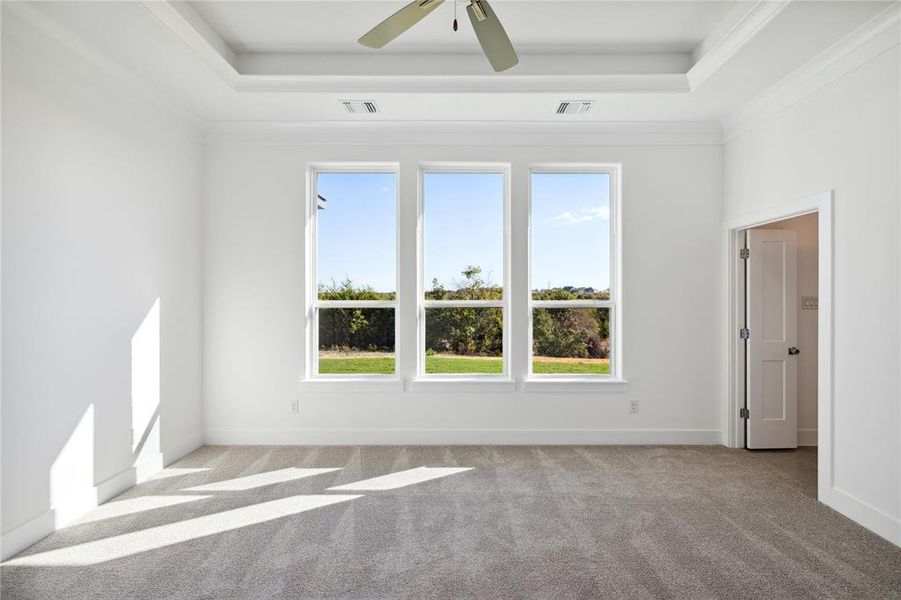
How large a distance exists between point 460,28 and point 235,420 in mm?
3921

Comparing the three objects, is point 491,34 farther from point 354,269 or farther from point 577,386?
point 577,386

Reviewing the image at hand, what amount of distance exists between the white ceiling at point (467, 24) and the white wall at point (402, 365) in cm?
107

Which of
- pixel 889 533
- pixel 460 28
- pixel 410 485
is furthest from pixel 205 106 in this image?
pixel 889 533

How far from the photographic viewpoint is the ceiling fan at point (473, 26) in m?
2.33

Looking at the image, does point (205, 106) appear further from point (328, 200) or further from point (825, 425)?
point (825, 425)

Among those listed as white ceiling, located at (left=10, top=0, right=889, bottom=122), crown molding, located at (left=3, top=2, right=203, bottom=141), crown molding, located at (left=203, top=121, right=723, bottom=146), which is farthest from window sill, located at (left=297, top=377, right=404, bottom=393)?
crown molding, located at (left=3, top=2, right=203, bottom=141)

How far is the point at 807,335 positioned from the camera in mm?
4938

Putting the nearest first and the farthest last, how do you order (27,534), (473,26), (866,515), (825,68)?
(473,26) → (27,534) → (866,515) → (825,68)

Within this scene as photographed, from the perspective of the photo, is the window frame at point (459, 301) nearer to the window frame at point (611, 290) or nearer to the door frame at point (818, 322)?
the window frame at point (611, 290)

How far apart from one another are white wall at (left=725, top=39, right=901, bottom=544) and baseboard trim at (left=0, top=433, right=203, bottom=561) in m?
4.89

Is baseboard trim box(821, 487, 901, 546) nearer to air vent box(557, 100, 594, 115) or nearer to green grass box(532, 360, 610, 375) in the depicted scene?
green grass box(532, 360, 610, 375)

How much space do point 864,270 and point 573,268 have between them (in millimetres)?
2325

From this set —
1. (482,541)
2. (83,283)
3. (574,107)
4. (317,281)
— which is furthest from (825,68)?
(83,283)

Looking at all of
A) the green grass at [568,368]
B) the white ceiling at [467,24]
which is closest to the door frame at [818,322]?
the green grass at [568,368]
